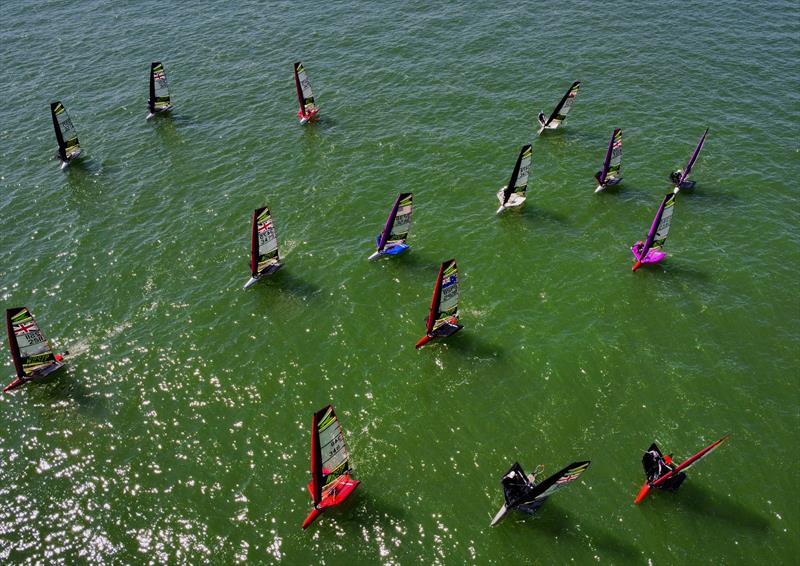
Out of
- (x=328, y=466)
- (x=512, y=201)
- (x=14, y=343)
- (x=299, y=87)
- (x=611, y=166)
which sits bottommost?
(x=328, y=466)

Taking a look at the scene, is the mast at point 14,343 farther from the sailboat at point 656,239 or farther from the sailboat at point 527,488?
the sailboat at point 656,239

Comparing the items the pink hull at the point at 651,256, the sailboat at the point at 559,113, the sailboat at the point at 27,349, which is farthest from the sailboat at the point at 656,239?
the sailboat at the point at 27,349

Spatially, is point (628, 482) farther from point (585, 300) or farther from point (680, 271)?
→ point (680, 271)

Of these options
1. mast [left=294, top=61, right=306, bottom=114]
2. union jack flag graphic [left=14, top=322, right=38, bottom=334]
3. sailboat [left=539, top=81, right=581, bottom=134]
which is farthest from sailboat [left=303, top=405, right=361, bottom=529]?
mast [left=294, top=61, right=306, bottom=114]

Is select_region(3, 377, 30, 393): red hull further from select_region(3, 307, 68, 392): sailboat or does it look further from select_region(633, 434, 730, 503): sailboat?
select_region(633, 434, 730, 503): sailboat

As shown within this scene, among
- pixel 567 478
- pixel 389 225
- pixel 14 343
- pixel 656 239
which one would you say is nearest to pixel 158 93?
pixel 389 225

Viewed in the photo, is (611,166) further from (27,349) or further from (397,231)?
(27,349)
